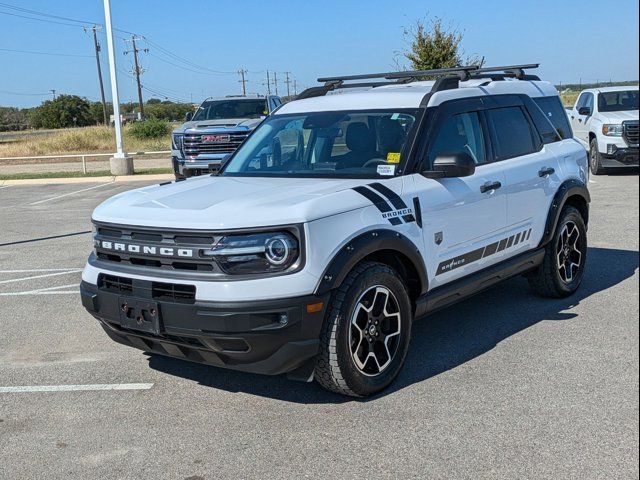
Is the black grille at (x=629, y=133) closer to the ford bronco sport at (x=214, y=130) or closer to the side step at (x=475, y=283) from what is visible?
the ford bronco sport at (x=214, y=130)

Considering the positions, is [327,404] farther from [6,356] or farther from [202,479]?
[6,356]

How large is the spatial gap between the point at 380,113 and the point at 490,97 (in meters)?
1.05

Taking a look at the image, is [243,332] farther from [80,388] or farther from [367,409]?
[80,388]

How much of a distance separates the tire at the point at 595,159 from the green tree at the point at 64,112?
7769 cm

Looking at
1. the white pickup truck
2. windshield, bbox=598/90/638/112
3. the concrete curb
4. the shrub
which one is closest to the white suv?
the white pickup truck

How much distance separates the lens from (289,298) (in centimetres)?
377

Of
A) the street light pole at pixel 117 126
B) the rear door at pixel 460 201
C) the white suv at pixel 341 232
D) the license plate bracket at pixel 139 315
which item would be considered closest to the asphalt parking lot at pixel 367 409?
the white suv at pixel 341 232

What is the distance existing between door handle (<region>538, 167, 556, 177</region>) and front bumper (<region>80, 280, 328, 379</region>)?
9.03 ft

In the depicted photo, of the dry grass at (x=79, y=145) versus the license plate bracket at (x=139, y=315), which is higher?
the license plate bracket at (x=139, y=315)

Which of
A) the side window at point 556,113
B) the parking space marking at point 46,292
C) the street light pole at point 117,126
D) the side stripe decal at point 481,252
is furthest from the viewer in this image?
the street light pole at point 117,126

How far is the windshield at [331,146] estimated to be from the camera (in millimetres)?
4836

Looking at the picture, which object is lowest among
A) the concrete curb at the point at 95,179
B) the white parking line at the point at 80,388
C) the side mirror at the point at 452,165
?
the concrete curb at the point at 95,179

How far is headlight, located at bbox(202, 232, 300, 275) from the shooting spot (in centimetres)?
379

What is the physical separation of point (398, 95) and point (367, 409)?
230 centimetres
